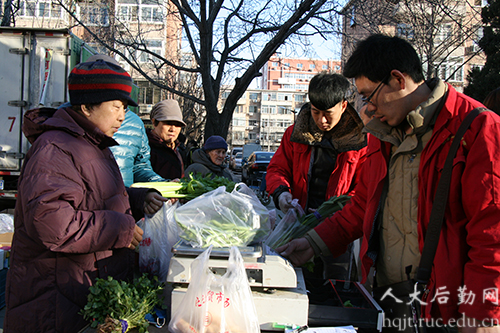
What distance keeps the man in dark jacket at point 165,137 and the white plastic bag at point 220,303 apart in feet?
9.02

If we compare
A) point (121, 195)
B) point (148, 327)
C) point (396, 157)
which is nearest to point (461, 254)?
point (396, 157)

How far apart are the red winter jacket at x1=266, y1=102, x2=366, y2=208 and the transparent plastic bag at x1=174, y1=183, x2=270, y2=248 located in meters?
1.06

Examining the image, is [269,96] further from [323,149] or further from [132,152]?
[323,149]

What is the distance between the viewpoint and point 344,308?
1.55 m

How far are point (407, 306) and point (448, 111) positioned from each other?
87 centimetres

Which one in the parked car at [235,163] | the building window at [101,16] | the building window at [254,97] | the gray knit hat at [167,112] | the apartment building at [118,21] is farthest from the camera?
the building window at [254,97]

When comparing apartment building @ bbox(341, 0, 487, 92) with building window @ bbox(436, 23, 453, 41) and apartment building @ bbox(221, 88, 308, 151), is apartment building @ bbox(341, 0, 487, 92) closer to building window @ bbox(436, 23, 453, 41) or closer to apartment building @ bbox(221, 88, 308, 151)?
building window @ bbox(436, 23, 453, 41)

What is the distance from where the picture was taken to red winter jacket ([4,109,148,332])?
1536mm

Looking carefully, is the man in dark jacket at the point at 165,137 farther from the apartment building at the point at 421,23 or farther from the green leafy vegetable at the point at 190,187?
the apartment building at the point at 421,23

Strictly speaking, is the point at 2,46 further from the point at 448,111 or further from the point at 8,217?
the point at 448,111

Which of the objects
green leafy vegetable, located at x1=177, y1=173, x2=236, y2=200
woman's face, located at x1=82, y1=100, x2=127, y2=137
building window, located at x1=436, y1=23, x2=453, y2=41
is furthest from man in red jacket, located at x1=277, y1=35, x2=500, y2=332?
building window, located at x1=436, y1=23, x2=453, y2=41

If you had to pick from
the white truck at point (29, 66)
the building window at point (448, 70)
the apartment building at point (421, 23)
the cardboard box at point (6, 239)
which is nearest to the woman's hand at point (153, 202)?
the cardboard box at point (6, 239)

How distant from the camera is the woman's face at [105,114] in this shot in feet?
6.19

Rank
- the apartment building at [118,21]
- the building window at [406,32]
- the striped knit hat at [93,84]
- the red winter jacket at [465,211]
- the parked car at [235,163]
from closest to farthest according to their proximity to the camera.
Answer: the red winter jacket at [465,211], the striped knit hat at [93,84], the apartment building at [118,21], the building window at [406,32], the parked car at [235,163]
